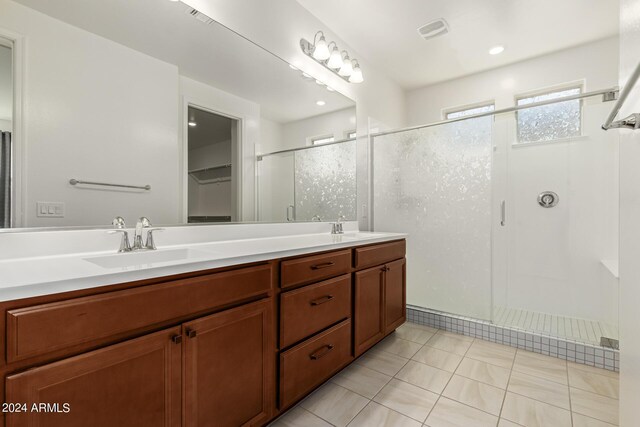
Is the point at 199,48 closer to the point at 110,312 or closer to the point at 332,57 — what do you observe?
the point at 332,57

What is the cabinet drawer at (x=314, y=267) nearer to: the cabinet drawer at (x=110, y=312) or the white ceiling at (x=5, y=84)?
the cabinet drawer at (x=110, y=312)

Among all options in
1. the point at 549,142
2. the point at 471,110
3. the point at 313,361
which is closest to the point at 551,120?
the point at 549,142

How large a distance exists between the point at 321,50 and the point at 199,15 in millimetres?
977

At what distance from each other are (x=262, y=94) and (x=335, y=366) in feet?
5.66

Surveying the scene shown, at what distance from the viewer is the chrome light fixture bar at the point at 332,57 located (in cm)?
222

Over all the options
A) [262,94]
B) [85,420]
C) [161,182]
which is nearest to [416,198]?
[262,94]

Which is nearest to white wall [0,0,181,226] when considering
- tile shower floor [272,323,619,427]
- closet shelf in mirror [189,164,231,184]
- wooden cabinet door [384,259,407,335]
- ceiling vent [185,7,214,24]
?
closet shelf in mirror [189,164,231,184]

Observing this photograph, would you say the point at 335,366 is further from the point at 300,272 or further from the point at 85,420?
the point at 85,420

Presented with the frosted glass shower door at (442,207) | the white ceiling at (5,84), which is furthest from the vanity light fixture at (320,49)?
the white ceiling at (5,84)

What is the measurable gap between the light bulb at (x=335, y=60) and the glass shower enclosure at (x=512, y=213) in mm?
811

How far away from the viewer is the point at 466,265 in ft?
8.00

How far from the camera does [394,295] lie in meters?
2.15

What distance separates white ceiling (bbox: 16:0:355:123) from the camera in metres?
1.18

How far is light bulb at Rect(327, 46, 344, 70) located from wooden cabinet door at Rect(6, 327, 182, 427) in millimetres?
2229
